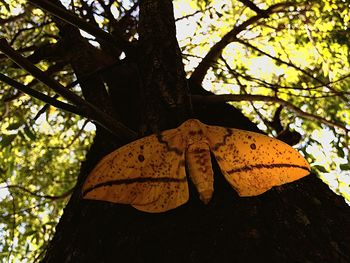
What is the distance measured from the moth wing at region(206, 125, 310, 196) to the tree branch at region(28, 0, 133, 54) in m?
0.75

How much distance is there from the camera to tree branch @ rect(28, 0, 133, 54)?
5.84 ft

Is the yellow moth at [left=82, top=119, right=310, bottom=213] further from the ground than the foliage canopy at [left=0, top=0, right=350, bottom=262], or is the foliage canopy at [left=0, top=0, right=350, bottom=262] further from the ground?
the foliage canopy at [left=0, top=0, right=350, bottom=262]

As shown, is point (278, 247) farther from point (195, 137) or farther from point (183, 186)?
point (195, 137)

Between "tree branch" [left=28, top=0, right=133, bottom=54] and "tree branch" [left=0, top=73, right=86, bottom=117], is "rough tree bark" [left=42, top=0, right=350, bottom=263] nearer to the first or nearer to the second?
"tree branch" [left=28, top=0, right=133, bottom=54]

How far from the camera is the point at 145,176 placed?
162 centimetres

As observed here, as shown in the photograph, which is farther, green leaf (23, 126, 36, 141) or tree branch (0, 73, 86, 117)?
green leaf (23, 126, 36, 141)

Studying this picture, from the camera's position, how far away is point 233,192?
1.73 meters

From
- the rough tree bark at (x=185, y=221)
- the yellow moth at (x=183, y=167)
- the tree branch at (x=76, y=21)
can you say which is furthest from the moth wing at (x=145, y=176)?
the tree branch at (x=76, y=21)

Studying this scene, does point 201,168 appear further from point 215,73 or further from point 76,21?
point 215,73

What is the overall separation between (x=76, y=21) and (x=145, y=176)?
913 millimetres

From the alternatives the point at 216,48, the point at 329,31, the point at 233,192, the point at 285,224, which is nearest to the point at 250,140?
the point at 233,192

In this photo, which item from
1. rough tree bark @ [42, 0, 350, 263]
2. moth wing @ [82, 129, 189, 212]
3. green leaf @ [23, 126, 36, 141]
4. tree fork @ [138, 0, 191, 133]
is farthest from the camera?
green leaf @ [23, 126, 36, 141]

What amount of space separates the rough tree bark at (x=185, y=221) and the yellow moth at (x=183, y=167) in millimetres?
98

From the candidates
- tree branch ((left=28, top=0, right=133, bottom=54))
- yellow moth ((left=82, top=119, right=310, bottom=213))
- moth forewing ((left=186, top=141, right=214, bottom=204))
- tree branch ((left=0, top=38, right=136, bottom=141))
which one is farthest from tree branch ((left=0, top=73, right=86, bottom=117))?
moth forewing ((left=186, top=141, right=214, bottom=204))
